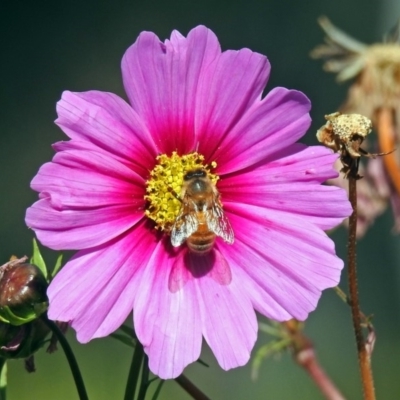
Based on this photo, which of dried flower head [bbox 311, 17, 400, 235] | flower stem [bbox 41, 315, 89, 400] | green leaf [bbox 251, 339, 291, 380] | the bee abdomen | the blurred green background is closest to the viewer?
flower stem [bbox 41, 315, 89, 400]

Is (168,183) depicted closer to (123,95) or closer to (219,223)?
(219,223)

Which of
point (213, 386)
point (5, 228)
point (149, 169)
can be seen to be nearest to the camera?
point (149, 169)

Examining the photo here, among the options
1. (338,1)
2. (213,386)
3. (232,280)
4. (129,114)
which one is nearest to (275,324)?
(232,280)

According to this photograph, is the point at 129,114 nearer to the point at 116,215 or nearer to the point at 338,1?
the point at 116,215

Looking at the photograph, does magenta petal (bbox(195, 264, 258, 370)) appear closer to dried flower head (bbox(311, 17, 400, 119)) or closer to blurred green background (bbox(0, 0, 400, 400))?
dried flower head (bbox(311, 17, 400, 119))

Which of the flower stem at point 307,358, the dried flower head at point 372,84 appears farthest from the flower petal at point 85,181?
the dried flower head at point 372,84

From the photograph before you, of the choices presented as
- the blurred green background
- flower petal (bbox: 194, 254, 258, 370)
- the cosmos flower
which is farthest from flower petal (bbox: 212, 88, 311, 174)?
the blurred green background
